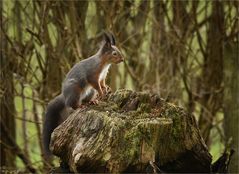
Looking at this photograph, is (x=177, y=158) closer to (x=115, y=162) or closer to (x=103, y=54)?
(x=115, y=162)

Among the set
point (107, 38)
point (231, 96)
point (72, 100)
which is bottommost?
point (231, 96)

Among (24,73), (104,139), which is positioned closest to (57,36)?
(24,73)

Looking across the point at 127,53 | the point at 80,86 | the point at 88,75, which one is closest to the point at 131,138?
the point at 80,86

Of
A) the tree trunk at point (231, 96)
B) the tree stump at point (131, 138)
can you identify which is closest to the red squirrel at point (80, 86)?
the tree stump at point (131, 138)

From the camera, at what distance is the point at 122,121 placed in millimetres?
3178

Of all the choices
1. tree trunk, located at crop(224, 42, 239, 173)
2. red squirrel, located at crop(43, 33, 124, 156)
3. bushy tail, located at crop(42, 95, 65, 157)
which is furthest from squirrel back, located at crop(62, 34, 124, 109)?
tree trunk, located at crop(224, 42, 239, 173)

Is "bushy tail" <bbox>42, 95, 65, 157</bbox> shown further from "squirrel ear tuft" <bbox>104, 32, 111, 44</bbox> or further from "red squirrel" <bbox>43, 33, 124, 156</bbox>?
"squirrel ear tuft" <bbox>104, 32, 111, 44</bbox>

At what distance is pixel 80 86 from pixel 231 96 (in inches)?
71.7

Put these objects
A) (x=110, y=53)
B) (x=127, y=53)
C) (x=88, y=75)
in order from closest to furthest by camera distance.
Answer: (x=88, y=75), (x=110, y=53), (x=127, y=53)

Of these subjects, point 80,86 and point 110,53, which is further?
point 110,53

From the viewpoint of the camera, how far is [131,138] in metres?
3.09

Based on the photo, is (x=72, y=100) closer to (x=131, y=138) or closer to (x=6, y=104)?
(x=131, y=138)

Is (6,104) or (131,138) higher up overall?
(131,138)

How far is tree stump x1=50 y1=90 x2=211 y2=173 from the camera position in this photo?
3.04 meters
